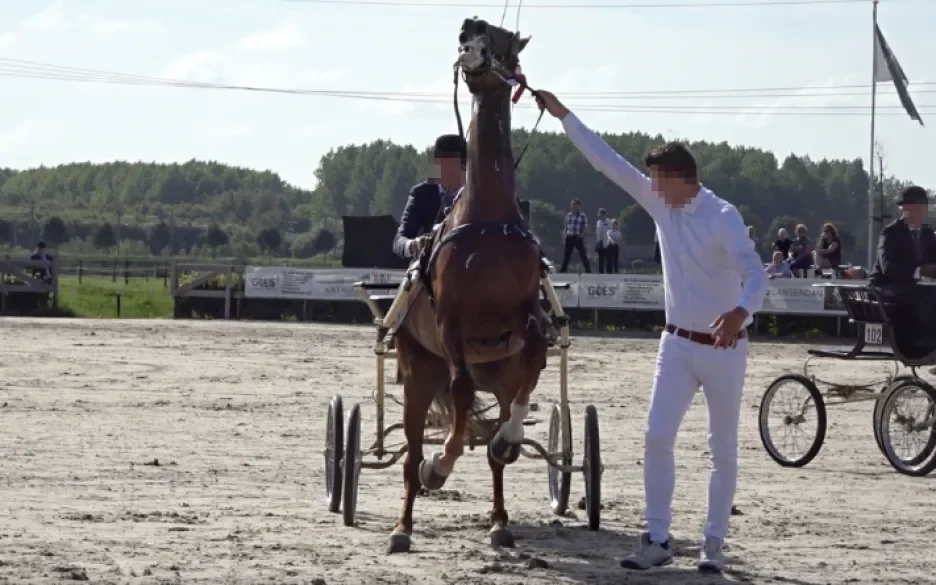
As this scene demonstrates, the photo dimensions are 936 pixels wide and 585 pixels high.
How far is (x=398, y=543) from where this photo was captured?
332 inches

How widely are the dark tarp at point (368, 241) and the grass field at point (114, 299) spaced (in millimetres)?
4318

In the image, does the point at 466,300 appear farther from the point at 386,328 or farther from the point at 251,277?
the point at 251,277

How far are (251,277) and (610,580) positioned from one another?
25034mm

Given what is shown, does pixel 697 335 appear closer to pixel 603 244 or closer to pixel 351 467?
pixel 351 467

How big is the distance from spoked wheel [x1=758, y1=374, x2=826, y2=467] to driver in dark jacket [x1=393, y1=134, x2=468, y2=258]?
4289mm

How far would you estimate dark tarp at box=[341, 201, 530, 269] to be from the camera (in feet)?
104

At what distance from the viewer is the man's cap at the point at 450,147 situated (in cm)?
969

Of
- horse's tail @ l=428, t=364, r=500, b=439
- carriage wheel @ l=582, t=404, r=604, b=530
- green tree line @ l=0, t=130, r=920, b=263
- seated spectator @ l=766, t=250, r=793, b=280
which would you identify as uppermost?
green tree line @ l=0, t=130, r=920, b=263

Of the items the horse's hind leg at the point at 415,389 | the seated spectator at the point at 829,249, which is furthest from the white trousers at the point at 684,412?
the seated spectator at the point at 829,249

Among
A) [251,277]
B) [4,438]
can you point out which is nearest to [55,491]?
[4,438]

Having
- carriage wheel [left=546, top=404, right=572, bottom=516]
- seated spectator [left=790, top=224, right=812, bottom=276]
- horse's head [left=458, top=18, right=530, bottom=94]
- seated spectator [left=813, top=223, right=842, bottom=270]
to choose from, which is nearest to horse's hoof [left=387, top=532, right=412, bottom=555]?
carriage wheel [left=546, top=404, right=572, bottom=516]

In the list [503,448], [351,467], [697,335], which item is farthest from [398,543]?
[697,335]

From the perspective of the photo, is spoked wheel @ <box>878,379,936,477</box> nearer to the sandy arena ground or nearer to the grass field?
the sandy arena ground

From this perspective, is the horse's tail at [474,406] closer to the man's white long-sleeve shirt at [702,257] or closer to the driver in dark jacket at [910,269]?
the man's white long-sleeve shirt at [702,257]
